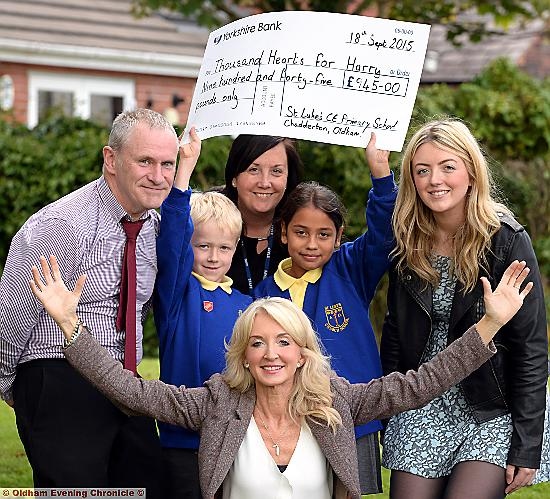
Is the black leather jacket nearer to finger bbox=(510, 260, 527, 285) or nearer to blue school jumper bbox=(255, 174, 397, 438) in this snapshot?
finger bbox=(510, 260, 527, 285)

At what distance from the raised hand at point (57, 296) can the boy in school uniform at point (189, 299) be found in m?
0.52

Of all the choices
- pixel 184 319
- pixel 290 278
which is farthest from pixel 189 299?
pixel 290 278

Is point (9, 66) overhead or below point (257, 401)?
overhead

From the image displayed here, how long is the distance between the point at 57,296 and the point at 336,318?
1.15 metres

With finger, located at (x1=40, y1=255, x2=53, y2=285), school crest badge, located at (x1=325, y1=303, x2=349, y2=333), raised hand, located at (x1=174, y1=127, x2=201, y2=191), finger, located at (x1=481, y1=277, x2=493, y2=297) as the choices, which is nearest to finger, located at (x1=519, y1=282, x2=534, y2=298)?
finger, located at (x1=481, y1=277, x2=493, y2=297)

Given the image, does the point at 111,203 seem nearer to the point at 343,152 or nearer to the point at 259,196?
the point at 259,196

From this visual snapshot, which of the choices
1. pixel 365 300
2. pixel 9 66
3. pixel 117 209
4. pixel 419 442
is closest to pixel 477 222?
pixel 365 300

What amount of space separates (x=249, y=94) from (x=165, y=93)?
13.4m

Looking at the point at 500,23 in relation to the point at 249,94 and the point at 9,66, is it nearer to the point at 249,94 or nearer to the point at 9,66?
the point at 9,66

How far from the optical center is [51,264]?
12.5ft

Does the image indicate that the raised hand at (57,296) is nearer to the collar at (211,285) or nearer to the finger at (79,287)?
the finger at (79,287)

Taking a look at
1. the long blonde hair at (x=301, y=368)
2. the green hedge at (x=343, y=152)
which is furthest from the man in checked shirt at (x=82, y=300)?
the green hedge at (x=343, y=152)

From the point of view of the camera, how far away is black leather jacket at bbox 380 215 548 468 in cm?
408

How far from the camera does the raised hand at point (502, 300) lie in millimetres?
3887
